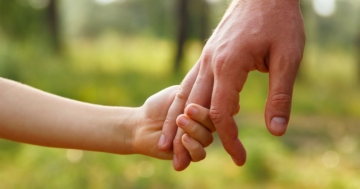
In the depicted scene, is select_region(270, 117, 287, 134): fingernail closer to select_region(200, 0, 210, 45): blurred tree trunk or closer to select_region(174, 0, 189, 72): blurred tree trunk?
select_region(174, 0, 189, 72): blurred tree trunk

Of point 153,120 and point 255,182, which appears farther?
point 255,182

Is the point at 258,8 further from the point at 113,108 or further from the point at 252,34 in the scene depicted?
the point at 113,108

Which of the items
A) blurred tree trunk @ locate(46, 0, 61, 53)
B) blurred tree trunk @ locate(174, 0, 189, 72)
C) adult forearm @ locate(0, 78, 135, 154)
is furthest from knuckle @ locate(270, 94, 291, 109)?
blurred tree trunk @ locate(46, 0, 61, 53)

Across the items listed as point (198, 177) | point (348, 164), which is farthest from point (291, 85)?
point (348, 164)

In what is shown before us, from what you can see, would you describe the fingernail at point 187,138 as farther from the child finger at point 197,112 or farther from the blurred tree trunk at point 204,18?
the blurred tree trunk at point 204,18

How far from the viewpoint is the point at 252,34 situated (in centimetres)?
105

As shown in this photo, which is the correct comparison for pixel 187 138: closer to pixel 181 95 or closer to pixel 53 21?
pixel 181 95

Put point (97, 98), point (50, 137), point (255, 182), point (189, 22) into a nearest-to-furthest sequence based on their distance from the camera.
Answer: point (50, 137), point (255, 182), point (97, 98), point (189, 22)

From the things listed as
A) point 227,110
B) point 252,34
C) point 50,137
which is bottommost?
point 50,137

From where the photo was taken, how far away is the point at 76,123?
1291 mm

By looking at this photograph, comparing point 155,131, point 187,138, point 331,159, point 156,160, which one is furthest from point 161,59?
point 187,138

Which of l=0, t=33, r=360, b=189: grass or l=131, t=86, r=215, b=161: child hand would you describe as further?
l=0, t=33, r=360, b=189: grass

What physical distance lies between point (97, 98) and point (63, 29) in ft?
3.65

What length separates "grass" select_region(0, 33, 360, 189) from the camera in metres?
2.89
